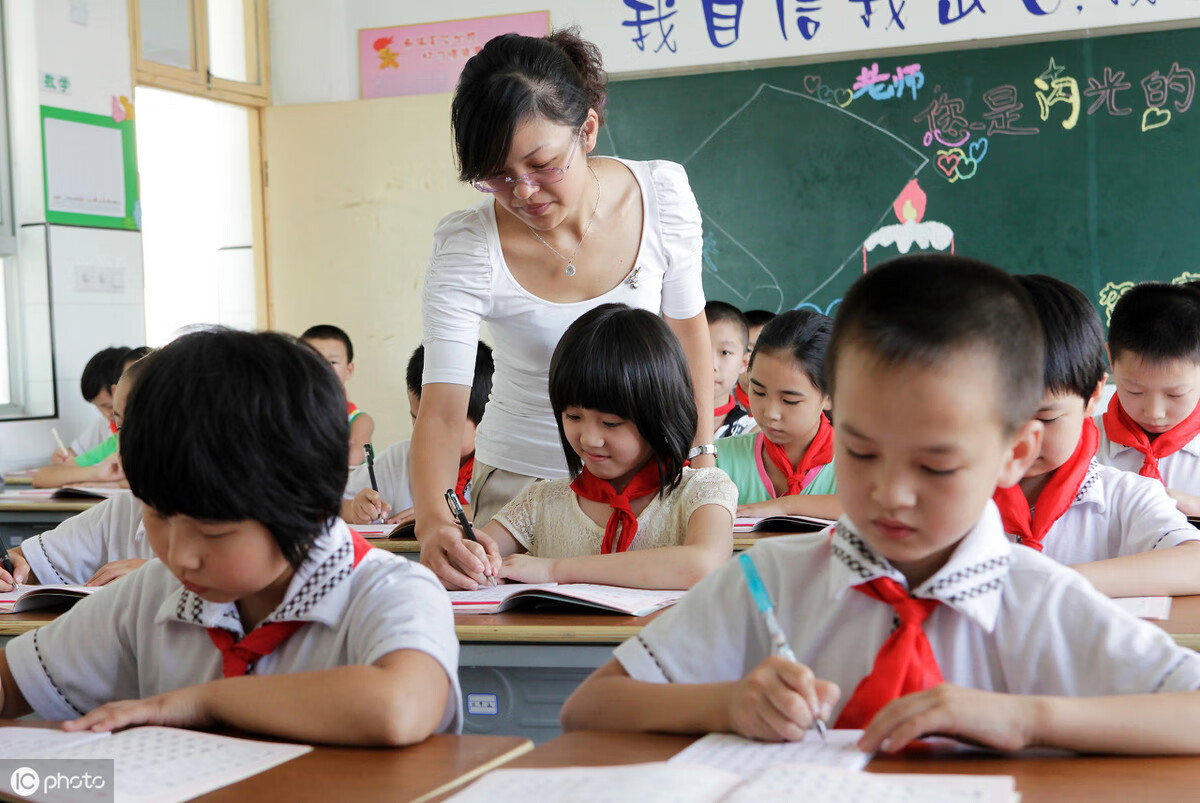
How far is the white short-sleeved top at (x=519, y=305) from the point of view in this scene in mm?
2020

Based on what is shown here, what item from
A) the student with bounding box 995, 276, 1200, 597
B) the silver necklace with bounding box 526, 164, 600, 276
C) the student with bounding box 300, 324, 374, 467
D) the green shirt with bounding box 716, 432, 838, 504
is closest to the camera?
the student with bounding box 995, 276, 1200, 597

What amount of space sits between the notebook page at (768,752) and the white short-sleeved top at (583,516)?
1039mm

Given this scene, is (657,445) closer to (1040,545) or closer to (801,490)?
(1040,545)

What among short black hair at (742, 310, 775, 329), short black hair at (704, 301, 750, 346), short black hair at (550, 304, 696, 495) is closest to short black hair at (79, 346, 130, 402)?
short black hair at (704, 301, 750, 346)

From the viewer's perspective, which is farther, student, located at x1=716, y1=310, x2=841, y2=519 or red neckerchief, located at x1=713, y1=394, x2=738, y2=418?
red neckerchief, located at x1=713, y1=394, x2=738, y2=418

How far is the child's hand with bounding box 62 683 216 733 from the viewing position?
105cm

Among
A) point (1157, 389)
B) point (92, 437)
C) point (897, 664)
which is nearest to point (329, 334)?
point (92, 437)

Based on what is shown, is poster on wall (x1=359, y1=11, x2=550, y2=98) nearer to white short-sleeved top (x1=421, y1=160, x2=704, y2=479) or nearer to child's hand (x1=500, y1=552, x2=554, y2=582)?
white short-sleeved top (x1=421, y1=160, x2=704, y2=479)

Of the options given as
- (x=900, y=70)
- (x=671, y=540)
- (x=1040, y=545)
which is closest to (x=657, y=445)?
(x=671, y=540)

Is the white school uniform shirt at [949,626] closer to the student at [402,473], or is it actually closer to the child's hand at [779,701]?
the child's hand at [779,701]

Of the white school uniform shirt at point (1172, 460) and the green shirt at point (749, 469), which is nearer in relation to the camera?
the white school uniform shirt at point (1172, 460)

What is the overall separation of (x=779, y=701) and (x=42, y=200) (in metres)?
4.58

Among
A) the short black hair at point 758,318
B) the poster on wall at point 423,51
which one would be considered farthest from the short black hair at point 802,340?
the poster on wall at point 423,51

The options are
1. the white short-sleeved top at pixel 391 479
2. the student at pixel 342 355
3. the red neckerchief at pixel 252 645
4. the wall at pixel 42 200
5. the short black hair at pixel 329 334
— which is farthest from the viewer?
the short black hair at pixel 329 334
